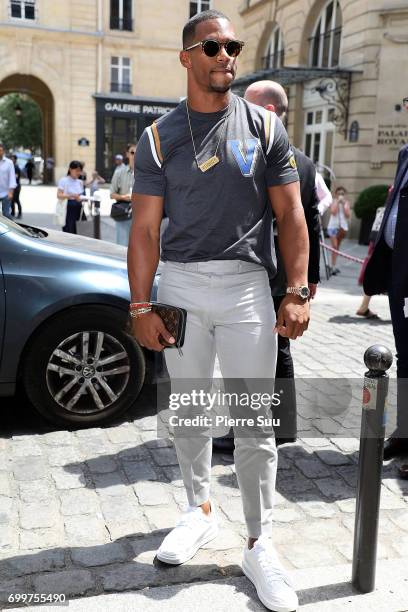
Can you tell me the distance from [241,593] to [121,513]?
0.85 m

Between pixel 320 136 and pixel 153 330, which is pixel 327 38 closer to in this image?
pixel 320 136

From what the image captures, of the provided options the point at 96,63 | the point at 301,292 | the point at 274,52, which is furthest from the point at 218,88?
the point at 96,63

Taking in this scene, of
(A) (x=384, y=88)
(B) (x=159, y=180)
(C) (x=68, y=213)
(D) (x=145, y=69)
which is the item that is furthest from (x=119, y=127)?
(B) (x=159, y=180)

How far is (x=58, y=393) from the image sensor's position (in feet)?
13.4

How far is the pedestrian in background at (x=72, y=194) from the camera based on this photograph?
454 inches

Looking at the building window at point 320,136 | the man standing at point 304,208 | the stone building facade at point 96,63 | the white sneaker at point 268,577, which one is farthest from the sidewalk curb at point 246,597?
the stone building facade at point 96,63

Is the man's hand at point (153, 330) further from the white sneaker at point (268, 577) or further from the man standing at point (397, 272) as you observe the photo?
the man standing at point (397, 272)

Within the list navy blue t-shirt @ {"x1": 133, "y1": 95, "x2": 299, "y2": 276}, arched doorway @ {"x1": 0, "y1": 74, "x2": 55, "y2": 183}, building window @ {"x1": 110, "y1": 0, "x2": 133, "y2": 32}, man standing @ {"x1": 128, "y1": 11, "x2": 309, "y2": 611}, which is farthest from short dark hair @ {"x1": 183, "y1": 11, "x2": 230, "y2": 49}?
building window @ {"x1": 110, "y1": 0, "x2": 133, "y2": 32}

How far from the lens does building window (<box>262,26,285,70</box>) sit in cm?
2352

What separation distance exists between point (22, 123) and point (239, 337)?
5569 centimetres

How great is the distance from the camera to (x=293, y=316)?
2.50 metres

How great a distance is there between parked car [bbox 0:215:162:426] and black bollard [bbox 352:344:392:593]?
205 centimetres

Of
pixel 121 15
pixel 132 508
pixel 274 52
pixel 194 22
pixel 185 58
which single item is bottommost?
pixel 132 508

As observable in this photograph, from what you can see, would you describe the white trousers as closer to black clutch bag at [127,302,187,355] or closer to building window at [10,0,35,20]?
black clutch bag at [127,302,187,355]
